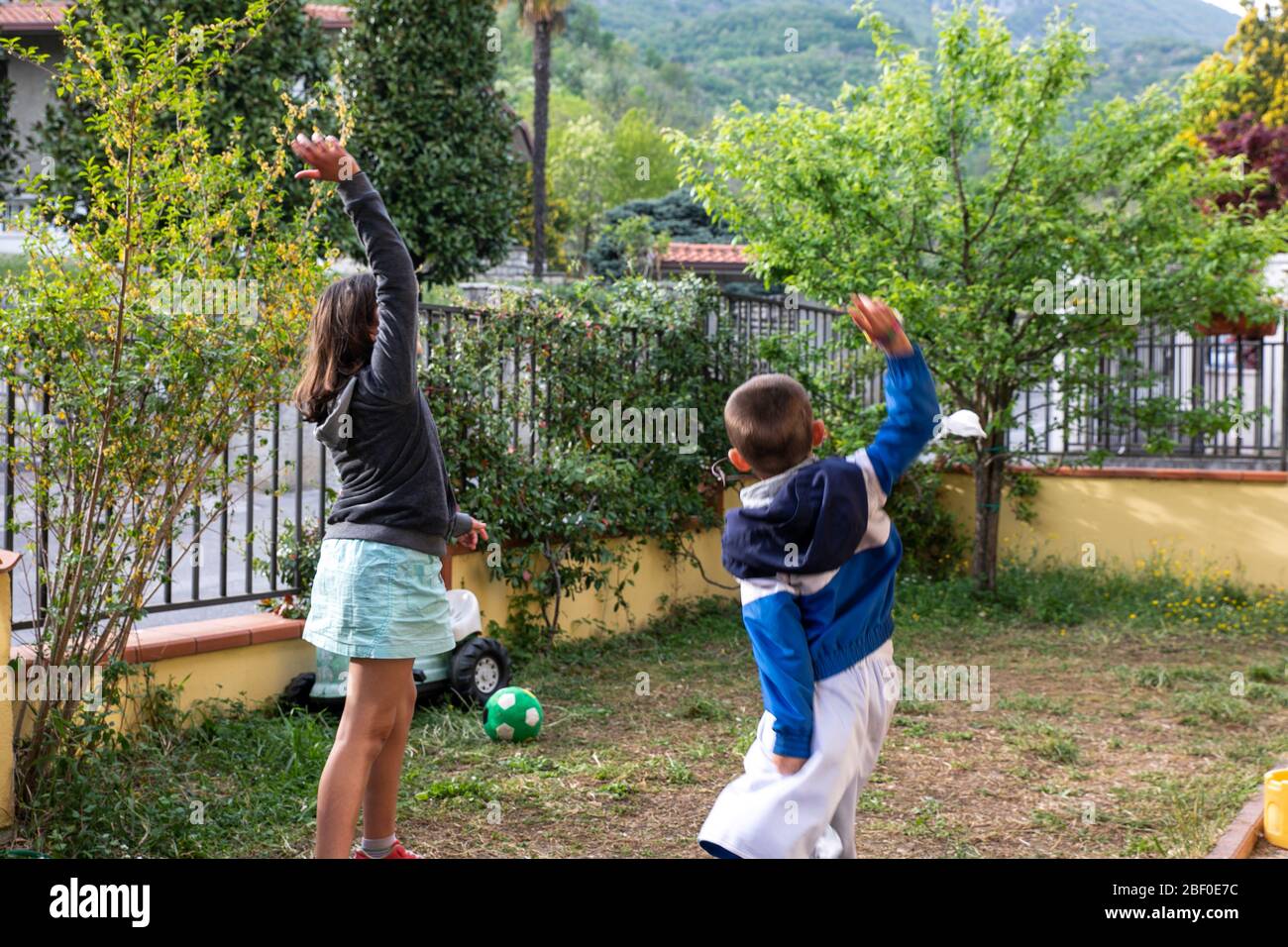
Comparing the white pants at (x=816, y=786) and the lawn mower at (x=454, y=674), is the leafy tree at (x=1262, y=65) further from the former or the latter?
→ the white pants at (x=816, y=786)

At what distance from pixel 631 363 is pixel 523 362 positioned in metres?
0.93

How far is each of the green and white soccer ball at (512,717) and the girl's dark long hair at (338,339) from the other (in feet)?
7.45

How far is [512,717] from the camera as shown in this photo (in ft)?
17.7

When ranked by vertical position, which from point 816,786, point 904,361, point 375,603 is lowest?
point 816,786

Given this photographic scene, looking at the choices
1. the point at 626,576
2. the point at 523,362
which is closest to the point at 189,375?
the point at 523,362

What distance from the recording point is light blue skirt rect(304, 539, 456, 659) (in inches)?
131

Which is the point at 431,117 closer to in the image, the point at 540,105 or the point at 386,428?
the point at 540,105

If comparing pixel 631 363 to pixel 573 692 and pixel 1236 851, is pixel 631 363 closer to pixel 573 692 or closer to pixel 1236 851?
pixel 573 692

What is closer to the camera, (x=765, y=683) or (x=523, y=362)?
(x=765, y=683)

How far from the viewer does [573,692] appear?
6.41 metres

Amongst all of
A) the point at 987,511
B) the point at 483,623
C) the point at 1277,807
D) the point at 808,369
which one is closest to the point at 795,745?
the point at 1277,807

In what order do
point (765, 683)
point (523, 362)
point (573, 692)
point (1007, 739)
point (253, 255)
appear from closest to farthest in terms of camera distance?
point (765, 683) → point (253, 255) → point (1007, 739) → point (573, 692) → point (523, 362)

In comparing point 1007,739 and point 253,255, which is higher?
point 253,255

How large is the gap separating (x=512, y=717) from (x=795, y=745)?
2875 mm
